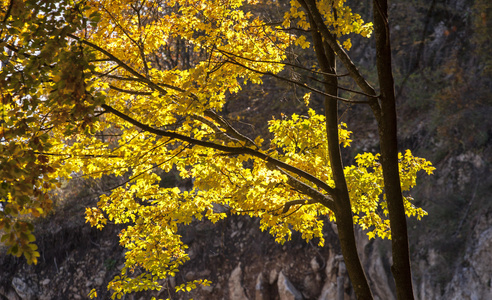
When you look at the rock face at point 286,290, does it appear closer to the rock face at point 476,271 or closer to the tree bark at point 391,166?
the rock face at point 476,271

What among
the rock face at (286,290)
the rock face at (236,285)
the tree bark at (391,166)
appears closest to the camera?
the tree bark at (391,166)

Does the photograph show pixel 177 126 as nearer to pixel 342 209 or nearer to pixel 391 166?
pixel 342 209

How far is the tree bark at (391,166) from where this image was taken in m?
4.03

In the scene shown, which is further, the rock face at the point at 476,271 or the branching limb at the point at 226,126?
the rock face at the point at 476,271

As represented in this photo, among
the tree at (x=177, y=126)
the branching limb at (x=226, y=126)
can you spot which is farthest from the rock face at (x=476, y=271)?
the branching limb at (x=226, y=126)

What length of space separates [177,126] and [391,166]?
245 cm

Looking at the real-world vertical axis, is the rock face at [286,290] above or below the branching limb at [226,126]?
below

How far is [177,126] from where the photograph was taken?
511 cm

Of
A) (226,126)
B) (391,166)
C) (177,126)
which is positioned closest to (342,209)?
(391,166)

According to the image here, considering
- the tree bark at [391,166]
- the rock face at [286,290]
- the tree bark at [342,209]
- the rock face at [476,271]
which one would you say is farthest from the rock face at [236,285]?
the tree bark at [391,166]

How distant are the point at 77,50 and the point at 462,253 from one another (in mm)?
7605

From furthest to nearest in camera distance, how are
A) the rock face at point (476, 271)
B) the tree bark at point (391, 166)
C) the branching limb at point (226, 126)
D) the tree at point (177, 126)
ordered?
1. the rock face at point (476, 271)
2. the branching limb at point (226, 126)
3. the tree bark at point (391, 166)
4. the tree at point (177, 126)

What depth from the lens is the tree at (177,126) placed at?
285 cm

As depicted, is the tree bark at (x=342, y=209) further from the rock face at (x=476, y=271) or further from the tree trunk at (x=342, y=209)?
the rock face at (x=476, y=271)
